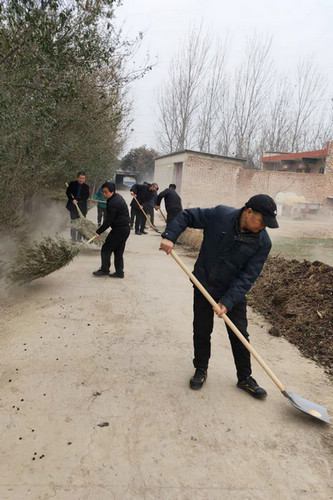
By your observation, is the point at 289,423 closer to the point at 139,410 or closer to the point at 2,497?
the point at 139,410

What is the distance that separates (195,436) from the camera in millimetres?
2445

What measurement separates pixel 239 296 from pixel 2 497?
6.43ft

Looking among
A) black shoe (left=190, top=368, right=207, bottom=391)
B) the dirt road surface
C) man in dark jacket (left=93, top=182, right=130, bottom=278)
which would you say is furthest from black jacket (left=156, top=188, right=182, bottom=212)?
black shoe (left=190, top=368, right=207, bottom=391)

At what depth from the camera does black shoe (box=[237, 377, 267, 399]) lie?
2924 millimetres

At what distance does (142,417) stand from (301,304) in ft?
9.68

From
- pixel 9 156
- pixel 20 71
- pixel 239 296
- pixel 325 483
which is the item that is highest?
pixel 20 71

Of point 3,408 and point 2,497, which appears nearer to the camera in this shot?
point 2,497

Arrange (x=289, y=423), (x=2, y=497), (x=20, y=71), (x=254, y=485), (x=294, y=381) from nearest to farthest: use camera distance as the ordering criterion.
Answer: (x=2, y=497) → (x=254, y=485) → (x=289, y=423) → (x=294, y=381) → (x=20, y=71)

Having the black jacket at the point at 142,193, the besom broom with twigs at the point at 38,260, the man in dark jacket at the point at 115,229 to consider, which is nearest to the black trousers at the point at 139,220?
the black jacket at the point at 142,193

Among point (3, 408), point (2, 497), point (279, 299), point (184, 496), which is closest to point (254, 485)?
point (184, 496)

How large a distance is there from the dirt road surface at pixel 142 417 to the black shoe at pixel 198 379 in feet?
0.19

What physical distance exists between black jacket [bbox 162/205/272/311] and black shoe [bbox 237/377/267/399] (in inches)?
28.6

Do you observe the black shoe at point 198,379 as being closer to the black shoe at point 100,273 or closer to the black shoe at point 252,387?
the black shoe at point 252,387

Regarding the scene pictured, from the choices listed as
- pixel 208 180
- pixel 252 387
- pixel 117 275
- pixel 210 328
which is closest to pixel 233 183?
pixel 208 180
